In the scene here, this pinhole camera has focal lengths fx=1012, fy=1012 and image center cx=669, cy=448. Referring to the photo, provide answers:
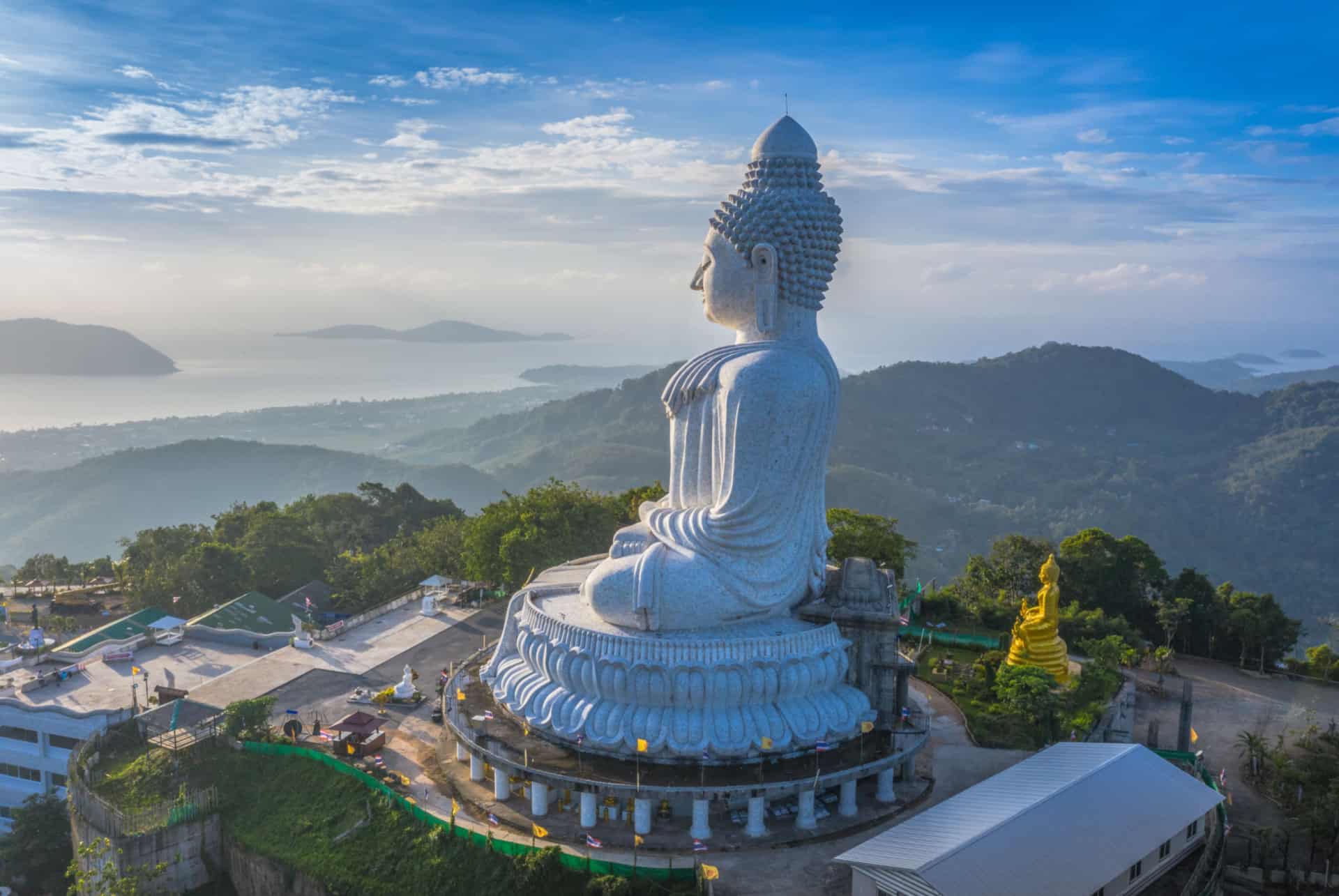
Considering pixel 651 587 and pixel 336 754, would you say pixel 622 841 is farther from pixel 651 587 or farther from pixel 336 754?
pixel 336 754

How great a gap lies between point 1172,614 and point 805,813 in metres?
16.3

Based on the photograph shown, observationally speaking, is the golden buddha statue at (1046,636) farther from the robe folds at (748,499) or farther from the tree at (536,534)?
the tree at (536,534)

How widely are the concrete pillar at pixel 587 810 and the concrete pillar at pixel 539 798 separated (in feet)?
2.55

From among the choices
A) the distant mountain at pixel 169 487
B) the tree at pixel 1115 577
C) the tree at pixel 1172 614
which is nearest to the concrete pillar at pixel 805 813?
the tree at pixel 1172 614

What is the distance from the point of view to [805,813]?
17.6m

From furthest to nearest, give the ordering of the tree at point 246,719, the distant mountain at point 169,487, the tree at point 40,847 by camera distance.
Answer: the distant mountain at point 169,487 → the tree at point 246,719 → the tree at point 40,847

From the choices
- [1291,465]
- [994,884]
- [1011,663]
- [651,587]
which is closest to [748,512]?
[651,587]

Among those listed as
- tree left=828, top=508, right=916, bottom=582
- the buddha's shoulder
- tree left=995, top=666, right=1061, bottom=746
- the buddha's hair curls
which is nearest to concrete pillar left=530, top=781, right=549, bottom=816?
the buddha's shoulder

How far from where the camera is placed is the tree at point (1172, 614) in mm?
28594

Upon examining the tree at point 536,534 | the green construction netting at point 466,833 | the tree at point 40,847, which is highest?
the tree at point 536,534

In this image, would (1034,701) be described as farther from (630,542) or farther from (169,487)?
(169,487)

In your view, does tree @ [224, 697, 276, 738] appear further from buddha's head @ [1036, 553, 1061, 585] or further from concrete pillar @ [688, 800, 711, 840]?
buddha's head @ [1036, 553, 1061, 585]

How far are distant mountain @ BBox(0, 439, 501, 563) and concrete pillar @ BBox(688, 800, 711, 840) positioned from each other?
79158 mm

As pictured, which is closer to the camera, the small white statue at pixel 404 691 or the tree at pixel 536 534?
the small white statue at pixel 404 691
